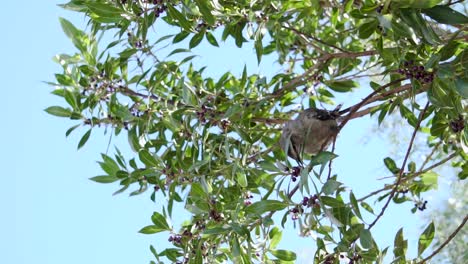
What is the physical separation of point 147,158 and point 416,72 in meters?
0.74

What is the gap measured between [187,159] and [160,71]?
10.7 inches

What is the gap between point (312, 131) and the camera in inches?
82.6

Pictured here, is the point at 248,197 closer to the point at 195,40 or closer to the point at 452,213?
the point at 195,40

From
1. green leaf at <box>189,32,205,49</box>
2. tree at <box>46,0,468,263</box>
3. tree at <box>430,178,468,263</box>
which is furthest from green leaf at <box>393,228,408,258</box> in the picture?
tree at <box>430,178,468,263</box>

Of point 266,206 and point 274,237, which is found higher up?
point 274,237

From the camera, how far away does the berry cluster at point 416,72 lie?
191cm

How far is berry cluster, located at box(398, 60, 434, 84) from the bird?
235 mm

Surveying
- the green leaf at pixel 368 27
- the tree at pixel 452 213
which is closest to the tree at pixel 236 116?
the green leaf at pixel 368 27

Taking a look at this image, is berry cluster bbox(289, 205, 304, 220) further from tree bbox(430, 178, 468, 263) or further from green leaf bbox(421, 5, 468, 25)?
tree bbox(430, 178, 468, 263)

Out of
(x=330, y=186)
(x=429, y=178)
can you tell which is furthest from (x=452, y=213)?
(x=330, y=186)

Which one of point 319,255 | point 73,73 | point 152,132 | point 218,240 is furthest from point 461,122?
point 73,73

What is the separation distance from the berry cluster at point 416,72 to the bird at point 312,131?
235 mm

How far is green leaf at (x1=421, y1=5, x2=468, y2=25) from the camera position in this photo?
167cm

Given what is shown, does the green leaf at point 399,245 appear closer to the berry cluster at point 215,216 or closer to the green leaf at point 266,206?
the green leaf at point 266,206
